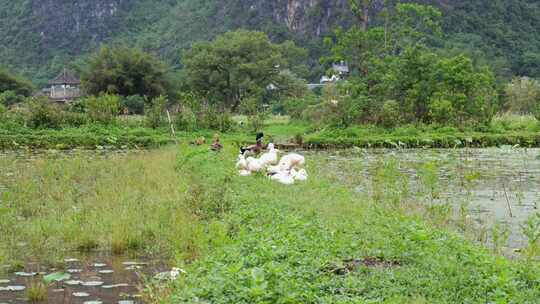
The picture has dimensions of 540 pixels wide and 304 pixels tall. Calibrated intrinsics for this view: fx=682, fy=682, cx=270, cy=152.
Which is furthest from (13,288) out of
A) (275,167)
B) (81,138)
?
(81,138)

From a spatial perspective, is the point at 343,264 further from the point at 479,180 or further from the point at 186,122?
the point at 186,122

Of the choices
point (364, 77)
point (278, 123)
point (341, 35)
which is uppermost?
point (341, 35)

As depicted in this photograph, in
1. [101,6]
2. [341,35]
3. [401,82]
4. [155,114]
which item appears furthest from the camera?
[101,6]

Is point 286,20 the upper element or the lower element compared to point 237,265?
upper

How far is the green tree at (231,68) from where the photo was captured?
48.7m

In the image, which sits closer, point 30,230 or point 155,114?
point 30,230

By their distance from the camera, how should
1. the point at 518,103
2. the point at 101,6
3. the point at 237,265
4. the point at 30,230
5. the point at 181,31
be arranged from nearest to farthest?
the point at 237,265
the point at 30,230
the point at 518,103
the point at 181,31
the point at 101,6

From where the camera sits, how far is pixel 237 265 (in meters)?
5.44

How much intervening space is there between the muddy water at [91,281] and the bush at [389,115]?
68.1 ft

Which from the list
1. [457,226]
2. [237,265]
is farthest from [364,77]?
[237,265]

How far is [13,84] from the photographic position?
53.3 m

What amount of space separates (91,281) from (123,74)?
39278 millimetres

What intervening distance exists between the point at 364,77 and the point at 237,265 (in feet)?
89.1

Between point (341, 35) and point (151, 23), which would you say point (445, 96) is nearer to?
point (341, 35)
